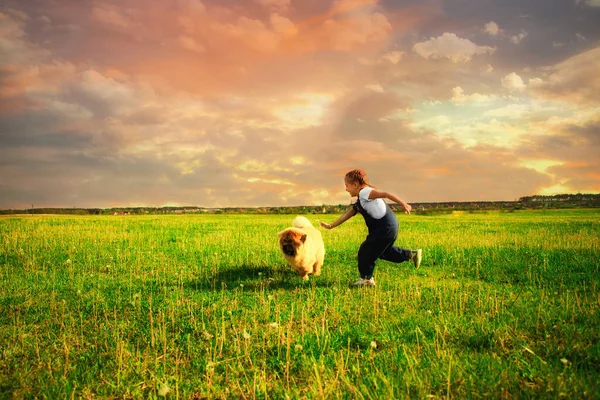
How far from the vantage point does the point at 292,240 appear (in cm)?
817

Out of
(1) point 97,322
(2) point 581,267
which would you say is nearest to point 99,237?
(1) point 97,322

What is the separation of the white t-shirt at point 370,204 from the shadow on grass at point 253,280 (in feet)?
6.29

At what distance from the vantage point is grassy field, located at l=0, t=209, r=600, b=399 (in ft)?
12.5

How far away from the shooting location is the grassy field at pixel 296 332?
3.81 meters

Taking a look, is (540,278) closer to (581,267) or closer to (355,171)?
(581,267)

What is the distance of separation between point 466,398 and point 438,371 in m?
0.50

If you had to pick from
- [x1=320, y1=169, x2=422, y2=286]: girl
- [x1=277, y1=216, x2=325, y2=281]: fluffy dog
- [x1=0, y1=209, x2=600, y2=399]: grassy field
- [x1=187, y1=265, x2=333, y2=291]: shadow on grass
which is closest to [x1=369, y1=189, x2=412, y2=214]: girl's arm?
[x1=320, y1=169, x2=422, y2=286]: girl

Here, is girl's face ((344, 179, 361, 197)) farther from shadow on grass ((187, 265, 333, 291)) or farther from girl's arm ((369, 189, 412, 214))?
shadow on grass ((187, 265, 333, 291))

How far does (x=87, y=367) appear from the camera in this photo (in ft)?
14.5

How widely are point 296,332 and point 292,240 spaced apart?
10.0 ft

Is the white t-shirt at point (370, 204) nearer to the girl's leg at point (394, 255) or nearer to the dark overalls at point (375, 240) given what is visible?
the dark overalls at point (375, 240)

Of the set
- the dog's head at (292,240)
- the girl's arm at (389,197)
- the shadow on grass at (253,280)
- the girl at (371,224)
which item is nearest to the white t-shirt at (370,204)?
the girl at (371,224)

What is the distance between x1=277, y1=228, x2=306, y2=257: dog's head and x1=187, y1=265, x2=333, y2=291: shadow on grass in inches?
30.0

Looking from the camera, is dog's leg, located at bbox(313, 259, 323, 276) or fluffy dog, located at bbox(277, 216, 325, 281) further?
dog's leg, located at bbox(313, 259, 323, 276)
